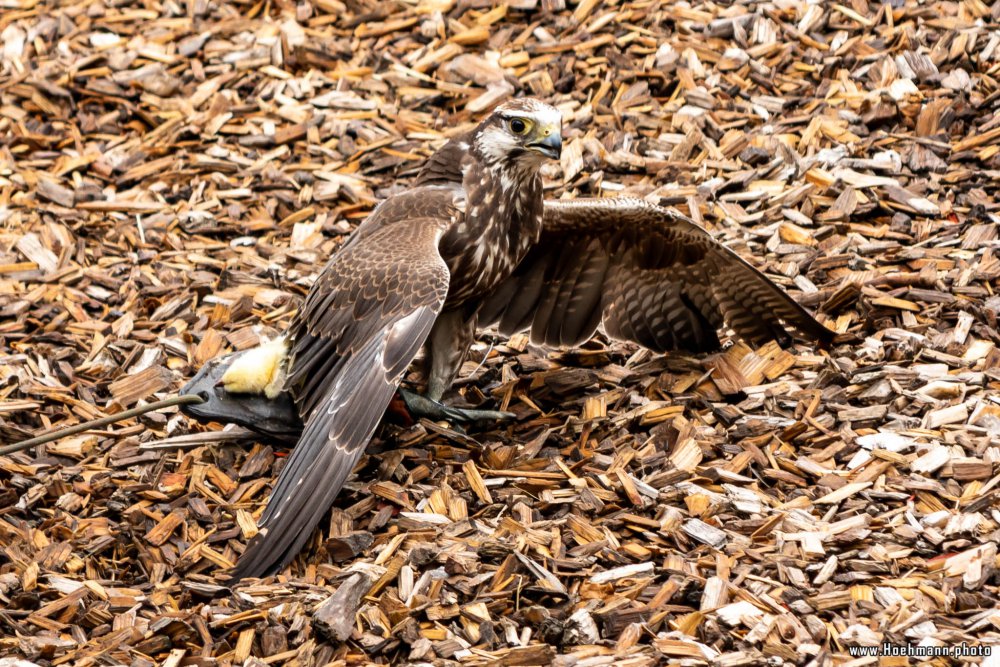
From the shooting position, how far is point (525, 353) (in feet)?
21.9

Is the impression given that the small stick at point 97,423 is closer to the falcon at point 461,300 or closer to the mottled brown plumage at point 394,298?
the falcon at point 461,300

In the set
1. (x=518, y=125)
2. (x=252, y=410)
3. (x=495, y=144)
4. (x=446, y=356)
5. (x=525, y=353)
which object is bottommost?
(x=525, y=353)

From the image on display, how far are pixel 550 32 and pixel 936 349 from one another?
11.8 feet

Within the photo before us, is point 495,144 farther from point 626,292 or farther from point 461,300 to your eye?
point 626,292

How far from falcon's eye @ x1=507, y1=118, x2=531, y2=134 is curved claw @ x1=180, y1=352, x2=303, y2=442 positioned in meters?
1.53

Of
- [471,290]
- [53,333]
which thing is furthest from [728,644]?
[53,333]

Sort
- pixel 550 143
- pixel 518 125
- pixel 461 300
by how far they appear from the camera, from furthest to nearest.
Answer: pixel 461 300, pixel 518 125, pixel 550 143

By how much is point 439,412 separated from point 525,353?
3.08ft

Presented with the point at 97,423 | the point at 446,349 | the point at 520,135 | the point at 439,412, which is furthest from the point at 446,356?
the point at 97,423

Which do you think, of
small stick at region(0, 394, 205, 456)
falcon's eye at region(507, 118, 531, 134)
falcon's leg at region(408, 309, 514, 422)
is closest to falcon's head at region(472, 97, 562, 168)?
falcon's eye at region(507, 118, 531, 134)

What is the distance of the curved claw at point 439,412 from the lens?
19.2ft

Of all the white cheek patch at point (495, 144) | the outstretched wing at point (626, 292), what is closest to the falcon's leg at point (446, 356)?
the outstretched wing at point (626, 292)

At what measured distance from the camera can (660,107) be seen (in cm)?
778

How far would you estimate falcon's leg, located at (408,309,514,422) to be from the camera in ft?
19.3
